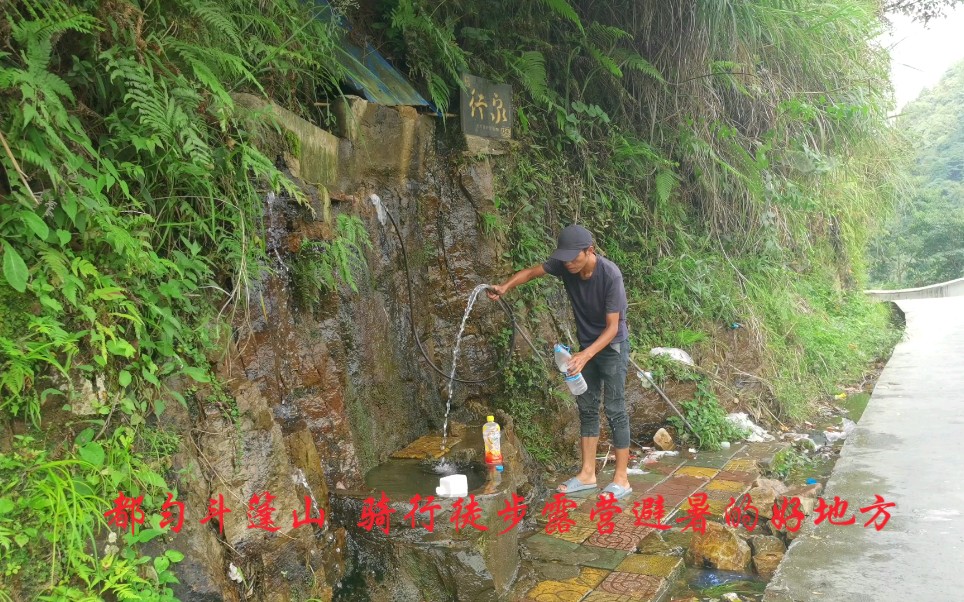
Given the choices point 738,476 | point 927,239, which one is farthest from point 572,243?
point 927,239

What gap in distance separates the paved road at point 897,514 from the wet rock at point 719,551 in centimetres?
39

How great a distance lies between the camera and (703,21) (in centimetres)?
775

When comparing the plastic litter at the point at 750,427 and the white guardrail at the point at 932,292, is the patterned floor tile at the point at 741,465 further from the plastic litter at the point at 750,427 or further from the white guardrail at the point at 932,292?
the white guardrail at the point at 932,292

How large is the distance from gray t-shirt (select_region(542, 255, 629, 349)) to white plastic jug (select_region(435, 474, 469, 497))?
172 centimetres

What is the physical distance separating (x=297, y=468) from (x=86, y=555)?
127 centimetres

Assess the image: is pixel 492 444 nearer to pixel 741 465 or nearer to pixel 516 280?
pixel 516 280

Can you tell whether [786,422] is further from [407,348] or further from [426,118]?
[426,118]

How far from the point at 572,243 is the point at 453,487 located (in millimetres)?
1915

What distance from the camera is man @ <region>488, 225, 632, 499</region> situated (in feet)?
16.0

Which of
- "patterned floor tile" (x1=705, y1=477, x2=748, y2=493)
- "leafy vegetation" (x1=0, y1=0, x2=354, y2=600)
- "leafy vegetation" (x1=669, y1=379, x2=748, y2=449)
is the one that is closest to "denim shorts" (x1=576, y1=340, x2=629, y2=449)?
"patterned floor tile" (x1=705, y1=477, x2=748, y2=493)

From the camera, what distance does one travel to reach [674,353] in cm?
726

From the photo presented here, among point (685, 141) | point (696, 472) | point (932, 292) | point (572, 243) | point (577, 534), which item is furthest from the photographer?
point (932, 292)

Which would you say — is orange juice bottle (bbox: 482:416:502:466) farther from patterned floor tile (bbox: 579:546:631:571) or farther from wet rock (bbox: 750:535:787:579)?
wet rock (bbox: 750:535:787:579)

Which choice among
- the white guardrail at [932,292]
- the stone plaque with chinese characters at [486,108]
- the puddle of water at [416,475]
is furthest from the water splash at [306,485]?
the white guardrail at [932,292]
